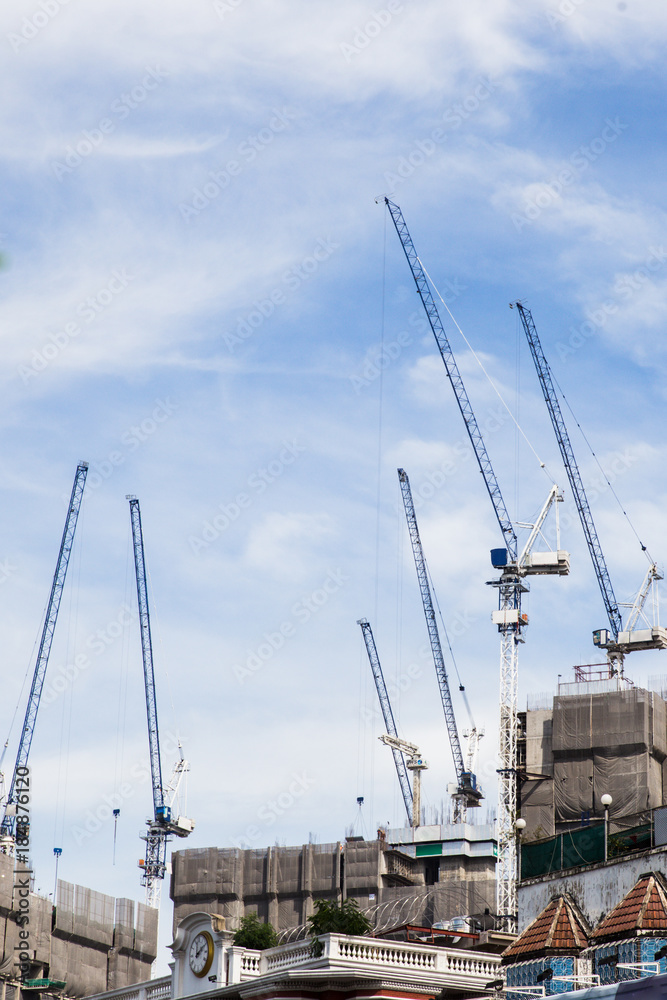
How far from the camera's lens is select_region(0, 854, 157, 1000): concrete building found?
5305 inches

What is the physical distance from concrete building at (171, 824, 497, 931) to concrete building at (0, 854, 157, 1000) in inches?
740

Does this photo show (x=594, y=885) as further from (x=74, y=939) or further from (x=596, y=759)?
(x=74, y=939)

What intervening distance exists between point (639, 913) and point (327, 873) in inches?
5158

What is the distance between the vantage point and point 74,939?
148 meters

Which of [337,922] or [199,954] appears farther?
[199,954]

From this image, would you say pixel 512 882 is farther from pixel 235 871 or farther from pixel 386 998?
pixel 386 998

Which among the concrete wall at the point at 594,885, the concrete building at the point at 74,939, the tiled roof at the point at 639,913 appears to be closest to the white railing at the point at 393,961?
the concrete wall at the point at 594,885

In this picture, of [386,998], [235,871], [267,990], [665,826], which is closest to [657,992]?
[665,826]

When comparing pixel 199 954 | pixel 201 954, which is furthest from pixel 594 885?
pixel 199 954

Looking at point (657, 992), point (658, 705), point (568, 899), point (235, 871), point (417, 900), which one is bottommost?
point (657, 992)

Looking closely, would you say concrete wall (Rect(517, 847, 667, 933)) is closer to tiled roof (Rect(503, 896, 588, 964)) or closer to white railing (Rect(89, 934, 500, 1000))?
tiled roof (Rect(503, 896, 588, 964))

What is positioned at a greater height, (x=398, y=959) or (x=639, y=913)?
(x=639, y=913)

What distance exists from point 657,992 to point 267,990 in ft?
78.9

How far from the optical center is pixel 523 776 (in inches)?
5999
